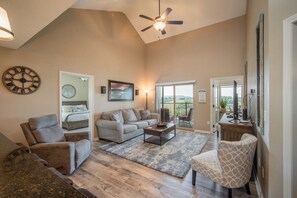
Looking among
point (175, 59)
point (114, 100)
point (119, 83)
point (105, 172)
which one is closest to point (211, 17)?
point (175, 59)

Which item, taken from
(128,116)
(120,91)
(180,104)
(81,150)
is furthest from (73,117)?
(180,104)

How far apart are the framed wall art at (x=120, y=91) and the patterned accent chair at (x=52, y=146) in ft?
7.67

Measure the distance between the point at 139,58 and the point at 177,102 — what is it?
2.76 metres

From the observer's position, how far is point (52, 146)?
7.54 feet

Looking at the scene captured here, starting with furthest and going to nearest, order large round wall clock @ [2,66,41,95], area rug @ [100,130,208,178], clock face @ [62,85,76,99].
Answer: clock face @ [62,85,76,99] < large round wall clock @ [2,66,41,95] < area rug @ [100,130,208,178]

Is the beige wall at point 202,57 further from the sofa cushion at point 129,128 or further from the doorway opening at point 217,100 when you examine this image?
the sofa cushion at point 129,128

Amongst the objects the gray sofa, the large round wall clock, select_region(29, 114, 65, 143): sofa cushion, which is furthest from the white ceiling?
the gray sofa

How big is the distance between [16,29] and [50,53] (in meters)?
1.24

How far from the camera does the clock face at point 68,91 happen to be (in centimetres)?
676

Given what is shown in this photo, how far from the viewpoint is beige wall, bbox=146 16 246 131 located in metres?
4.60

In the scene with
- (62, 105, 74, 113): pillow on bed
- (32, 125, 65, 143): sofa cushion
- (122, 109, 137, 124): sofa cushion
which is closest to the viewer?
(32, 125, 65, 143): sofa cushion

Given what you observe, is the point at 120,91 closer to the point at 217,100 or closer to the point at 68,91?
the point at 68,91

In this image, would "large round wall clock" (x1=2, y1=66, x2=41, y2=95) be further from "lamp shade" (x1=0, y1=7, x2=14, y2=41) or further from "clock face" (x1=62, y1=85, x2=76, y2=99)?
"clock face" (x1=62, y1=85, x2=76, y2=99)

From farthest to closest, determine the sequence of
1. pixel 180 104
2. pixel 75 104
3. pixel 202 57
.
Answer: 1. pixel 75 104
2. pixel 180 104
3. pixel 202 57
